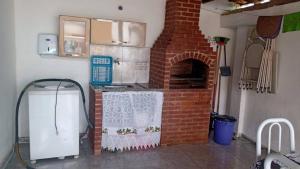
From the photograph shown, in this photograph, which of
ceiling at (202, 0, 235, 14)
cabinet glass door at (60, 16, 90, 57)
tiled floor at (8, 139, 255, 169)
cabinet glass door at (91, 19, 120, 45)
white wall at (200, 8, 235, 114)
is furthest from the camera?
white wall at (200, 8, 235, 114)

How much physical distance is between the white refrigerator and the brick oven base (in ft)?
1.39

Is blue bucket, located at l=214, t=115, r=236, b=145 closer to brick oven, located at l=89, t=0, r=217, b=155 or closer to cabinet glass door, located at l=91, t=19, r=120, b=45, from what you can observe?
brick oven, located at l=89, t=0, r=217, b=155

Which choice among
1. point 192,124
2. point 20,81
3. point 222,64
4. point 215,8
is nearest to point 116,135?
point 192,124

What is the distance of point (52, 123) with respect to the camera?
3.08 meters

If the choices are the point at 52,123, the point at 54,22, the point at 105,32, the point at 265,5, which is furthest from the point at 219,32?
the point at 52,123

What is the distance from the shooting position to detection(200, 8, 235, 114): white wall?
175 inches

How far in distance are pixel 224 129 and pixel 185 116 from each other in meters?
0.66

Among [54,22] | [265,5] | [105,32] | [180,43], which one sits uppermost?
[265,5]

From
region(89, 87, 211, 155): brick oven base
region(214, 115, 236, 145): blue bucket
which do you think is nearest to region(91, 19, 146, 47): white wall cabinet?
region(89, 87, 211, 155): brick oven base

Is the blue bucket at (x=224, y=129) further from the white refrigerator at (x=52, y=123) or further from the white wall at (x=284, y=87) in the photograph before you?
the white refrigerator at (x=52, y=123)

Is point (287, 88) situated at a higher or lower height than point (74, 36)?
lower

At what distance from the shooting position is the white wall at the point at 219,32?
14.6 ft

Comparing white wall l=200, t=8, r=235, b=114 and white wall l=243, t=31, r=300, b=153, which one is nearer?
white wall l=243, t=31, r=300, b=153

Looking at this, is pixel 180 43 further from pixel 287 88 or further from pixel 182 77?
pixel 287 88
